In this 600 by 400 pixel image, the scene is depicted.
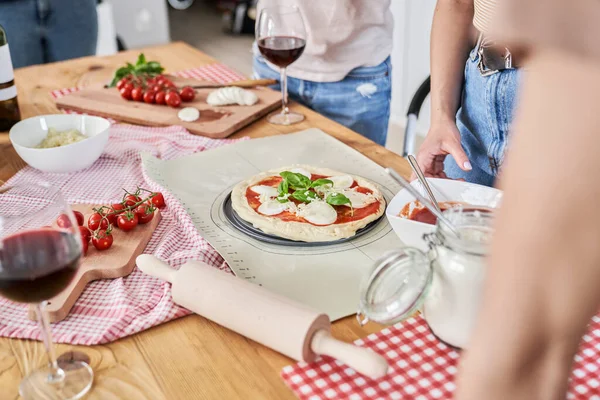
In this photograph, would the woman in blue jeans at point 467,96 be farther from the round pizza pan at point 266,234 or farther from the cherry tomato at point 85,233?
the cherry tomato at point 85,233

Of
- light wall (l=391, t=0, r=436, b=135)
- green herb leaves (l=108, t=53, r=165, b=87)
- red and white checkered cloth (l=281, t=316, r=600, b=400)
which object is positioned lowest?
light wall (l=391, t=0, r=436, b=135)

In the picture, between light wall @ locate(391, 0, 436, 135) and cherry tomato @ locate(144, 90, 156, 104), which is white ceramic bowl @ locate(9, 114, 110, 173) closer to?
cherry tomato @ locate(144, 90, 156, 104)

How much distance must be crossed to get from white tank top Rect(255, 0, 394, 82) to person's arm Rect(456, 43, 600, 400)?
56.1 inches

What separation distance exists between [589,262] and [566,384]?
0.38 feet

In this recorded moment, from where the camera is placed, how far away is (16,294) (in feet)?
2.35

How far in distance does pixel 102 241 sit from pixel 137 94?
0.82 metres

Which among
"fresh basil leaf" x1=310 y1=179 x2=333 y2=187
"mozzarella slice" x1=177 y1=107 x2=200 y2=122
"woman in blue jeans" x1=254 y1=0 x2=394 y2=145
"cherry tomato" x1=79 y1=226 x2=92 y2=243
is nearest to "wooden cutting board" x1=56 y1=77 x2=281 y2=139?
"mozzarella slice" x1=177 y1=107 x2=200 y2=122

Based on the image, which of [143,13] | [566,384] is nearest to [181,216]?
[566,384]

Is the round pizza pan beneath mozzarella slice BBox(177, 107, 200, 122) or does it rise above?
beneath

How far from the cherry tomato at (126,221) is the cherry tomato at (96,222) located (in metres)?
0.02

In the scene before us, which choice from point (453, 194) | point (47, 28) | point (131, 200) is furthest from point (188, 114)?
point (47, 28)

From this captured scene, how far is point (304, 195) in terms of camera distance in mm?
1151

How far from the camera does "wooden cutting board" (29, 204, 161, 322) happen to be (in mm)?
897

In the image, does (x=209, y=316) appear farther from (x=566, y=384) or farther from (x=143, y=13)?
(x=143, y=13)
